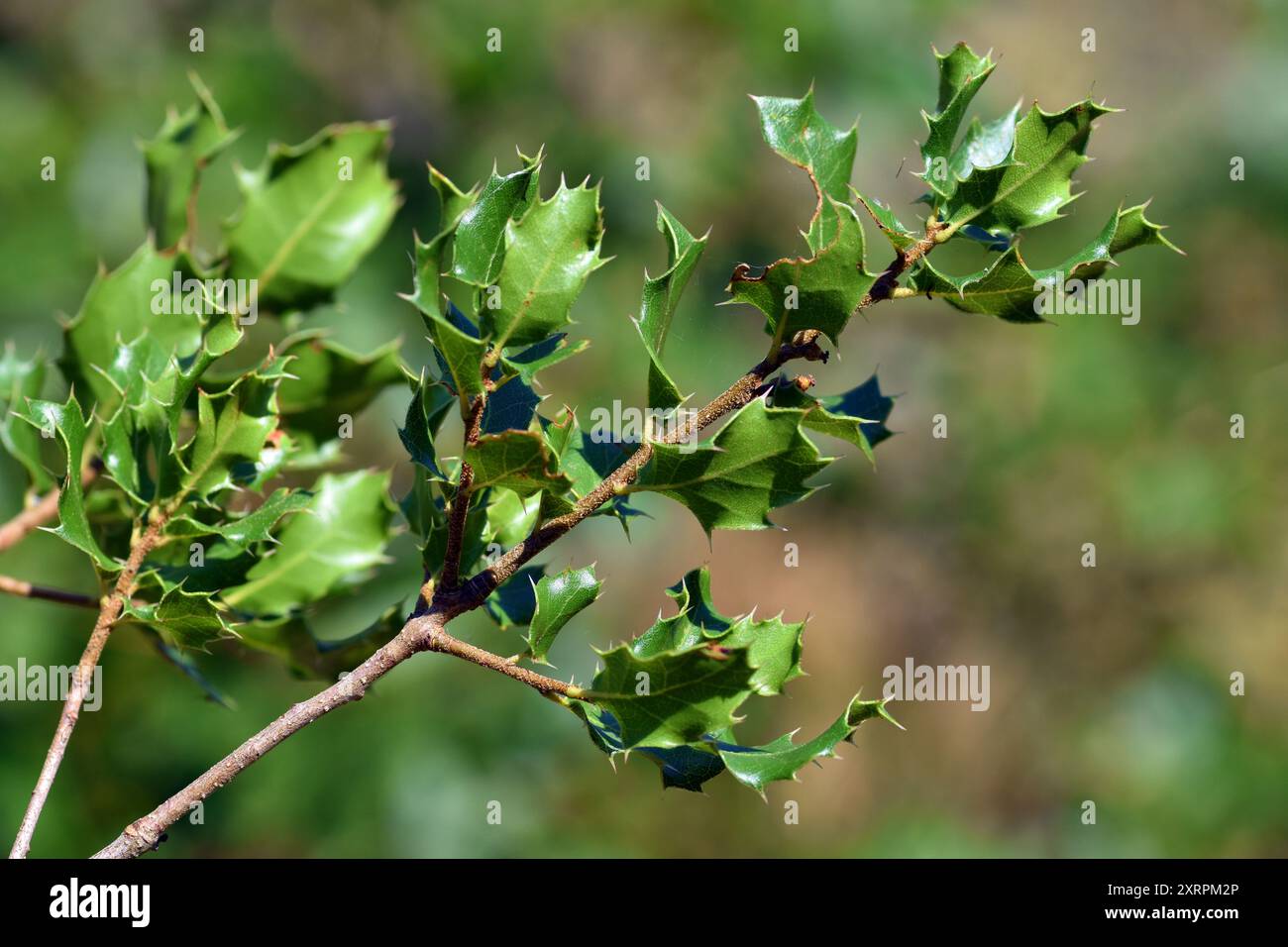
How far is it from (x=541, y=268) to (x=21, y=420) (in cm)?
81

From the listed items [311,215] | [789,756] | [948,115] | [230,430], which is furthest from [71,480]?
[948,115]

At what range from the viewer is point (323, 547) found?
1.38m

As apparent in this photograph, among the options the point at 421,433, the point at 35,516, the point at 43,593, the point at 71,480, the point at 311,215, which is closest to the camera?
the point at 421,433

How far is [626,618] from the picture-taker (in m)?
4.97

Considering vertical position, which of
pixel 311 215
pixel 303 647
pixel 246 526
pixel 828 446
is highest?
pixel 828 446

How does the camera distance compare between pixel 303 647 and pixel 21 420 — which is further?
pixel 21 420

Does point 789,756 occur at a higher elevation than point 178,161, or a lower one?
lower

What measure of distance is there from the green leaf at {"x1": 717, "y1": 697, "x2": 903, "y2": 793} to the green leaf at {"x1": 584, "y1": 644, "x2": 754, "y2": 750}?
6 cm

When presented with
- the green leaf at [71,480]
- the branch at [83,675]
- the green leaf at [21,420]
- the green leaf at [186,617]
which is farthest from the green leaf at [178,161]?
the green leaf at [186,617]

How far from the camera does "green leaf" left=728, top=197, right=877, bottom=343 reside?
3.02 ft

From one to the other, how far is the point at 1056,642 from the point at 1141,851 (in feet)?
2.99

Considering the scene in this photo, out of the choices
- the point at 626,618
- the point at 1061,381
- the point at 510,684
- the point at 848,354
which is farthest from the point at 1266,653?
the point at 510,684

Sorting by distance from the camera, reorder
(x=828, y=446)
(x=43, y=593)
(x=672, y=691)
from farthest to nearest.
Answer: (x=828, y=446), (x=43, y=593), (x=672, y=691)

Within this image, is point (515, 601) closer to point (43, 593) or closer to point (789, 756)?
point (789, 756)
